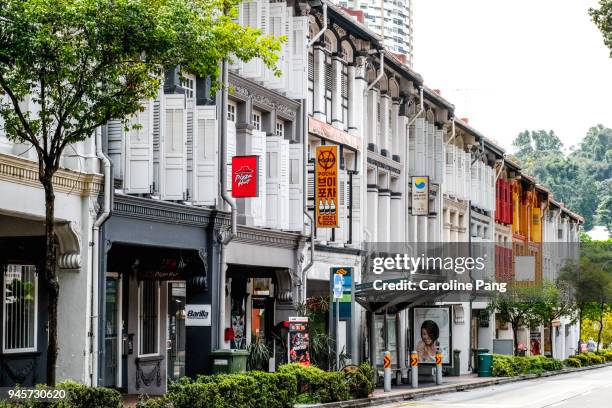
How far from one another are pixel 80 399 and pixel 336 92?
22312 millimetres

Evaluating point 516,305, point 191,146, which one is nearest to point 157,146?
point 191,146

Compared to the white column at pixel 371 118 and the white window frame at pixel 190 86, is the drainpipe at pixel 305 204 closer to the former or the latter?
the white window frame at pixel 190 86

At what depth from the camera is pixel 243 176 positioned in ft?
97.0

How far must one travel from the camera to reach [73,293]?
23250 millimetres

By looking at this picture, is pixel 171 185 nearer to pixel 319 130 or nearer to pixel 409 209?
pixel 319 130

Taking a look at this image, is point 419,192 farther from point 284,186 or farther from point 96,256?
point 96,256

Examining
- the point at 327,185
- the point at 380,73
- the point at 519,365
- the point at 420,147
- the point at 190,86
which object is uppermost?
the point at 380,73

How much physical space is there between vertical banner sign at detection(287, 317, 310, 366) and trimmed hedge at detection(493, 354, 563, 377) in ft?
71.5

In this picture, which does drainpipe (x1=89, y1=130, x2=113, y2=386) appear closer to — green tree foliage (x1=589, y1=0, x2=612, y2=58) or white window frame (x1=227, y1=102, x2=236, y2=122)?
white window frame (x1=227, y1=102, x2=236, y2=122)

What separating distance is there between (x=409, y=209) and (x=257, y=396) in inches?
915

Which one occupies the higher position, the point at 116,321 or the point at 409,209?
the point at 409,209

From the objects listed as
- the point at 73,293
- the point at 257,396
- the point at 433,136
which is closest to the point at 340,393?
the point at 257,396

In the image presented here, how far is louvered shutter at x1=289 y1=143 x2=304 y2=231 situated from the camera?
3512cm
